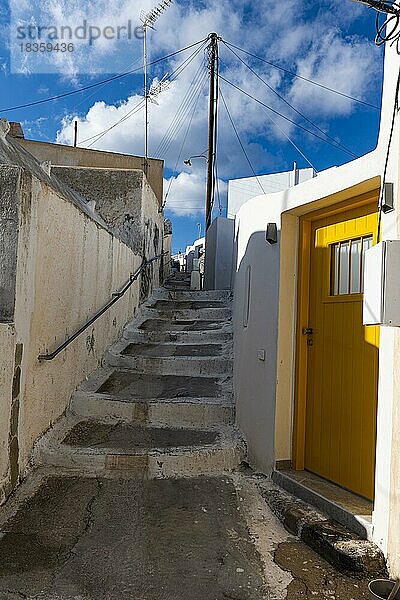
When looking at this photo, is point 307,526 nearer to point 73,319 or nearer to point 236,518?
point 236,518

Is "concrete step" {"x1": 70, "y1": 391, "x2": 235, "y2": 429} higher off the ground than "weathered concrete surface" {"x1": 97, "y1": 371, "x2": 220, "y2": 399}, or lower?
lower

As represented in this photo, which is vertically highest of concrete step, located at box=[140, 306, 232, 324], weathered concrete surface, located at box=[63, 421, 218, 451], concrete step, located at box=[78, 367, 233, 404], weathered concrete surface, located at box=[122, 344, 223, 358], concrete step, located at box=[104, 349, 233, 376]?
concrete step, located at box=[140, 306, 232, 324]

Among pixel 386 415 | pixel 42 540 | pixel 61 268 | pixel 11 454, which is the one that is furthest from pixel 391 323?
pixel 61 268

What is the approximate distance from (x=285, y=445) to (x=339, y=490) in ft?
2.13

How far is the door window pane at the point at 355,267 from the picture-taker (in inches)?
151

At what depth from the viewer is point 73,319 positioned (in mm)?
5551

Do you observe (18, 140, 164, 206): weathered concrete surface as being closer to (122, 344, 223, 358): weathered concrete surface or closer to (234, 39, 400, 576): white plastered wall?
(122, 344, 223, 358): weathered concrete surface

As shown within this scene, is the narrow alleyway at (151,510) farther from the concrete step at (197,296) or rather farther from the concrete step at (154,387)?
the concrete step at (197,296)

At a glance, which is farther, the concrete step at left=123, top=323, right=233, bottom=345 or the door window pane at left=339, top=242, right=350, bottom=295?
the concrete step at left=123, top=323, right=233, bottom=345

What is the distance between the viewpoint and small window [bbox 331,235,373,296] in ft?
12.5

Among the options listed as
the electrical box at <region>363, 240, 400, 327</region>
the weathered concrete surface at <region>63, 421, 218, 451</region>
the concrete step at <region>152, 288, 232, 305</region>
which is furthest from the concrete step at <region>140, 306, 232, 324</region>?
the electrical box at <region>363, 240, 400, 327</region>

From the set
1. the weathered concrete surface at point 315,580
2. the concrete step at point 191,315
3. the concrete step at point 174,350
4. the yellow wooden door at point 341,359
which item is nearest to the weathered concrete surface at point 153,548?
the weathered concrete surface at point 315,580

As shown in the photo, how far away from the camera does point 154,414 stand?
5.56 meters

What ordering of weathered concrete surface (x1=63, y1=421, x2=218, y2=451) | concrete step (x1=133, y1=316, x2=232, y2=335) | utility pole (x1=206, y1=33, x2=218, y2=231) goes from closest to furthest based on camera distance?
weathered concrete surface (x1=63, y1=421, x2=218, y2=451) → concrete step (x1=133, y1=316, x2=232, y2=335) → utility pole (x1=206, y1=33, x2=218, y2=231)
